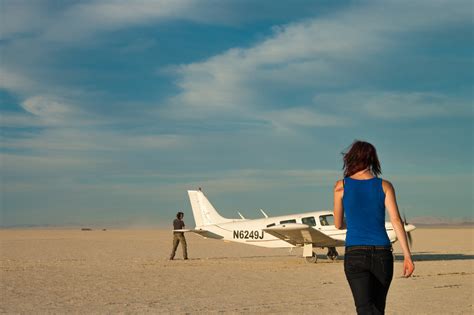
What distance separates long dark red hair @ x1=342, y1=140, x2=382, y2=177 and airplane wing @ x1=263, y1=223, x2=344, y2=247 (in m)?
16.7

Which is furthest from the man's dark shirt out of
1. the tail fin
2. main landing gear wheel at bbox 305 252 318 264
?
main landing gear wheel at bbox 305 252 318 264

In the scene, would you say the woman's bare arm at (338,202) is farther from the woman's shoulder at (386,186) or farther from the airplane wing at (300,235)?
the airplane wing at (300,235)

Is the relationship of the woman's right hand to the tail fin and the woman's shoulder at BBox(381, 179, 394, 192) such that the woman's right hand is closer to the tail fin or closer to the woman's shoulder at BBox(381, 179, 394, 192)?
the woman's shoulder at BBox(381, 179, 394, 192)

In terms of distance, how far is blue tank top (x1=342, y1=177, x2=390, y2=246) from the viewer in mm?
4910

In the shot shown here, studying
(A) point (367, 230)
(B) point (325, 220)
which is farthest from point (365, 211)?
(B) point (325, 220)

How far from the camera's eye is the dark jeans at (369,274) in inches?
191

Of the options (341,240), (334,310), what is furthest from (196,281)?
(341,240)

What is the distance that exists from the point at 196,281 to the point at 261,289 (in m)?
2.28

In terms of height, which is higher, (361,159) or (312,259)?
(361,159)

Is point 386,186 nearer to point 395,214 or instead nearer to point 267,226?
point 395,214

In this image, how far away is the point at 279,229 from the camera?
21688 millimetres

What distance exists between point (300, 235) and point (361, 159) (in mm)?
17726

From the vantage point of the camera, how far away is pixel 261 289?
14.0m

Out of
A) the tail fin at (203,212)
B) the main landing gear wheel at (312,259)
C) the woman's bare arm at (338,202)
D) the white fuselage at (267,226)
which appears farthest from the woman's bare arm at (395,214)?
the tail fin at (203,212)
